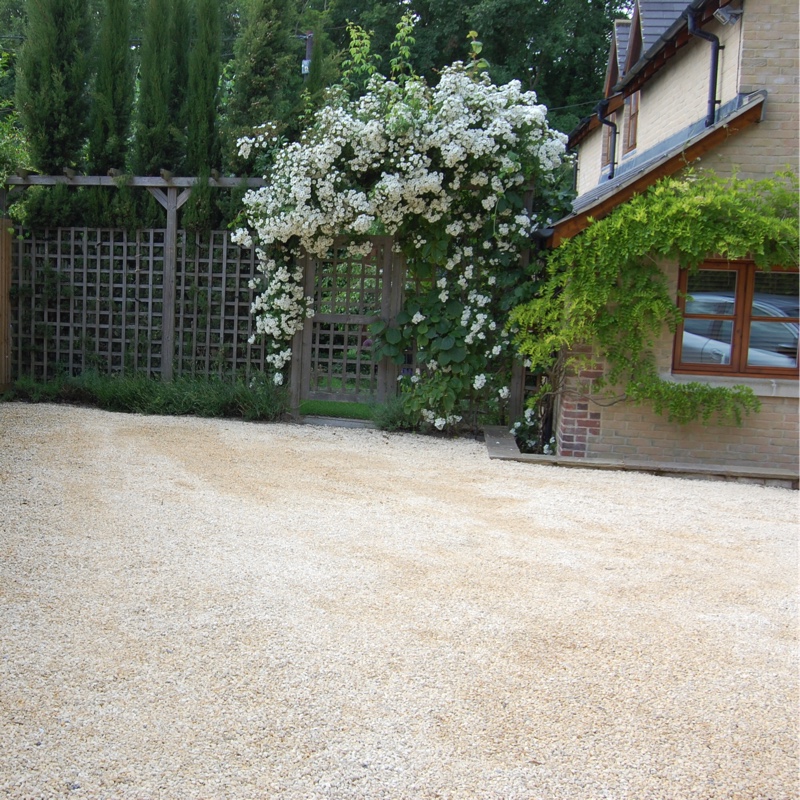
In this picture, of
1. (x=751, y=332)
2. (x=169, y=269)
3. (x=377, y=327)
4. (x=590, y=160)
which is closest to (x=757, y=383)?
(x=751, y=332)

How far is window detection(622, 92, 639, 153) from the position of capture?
13172 millimetres

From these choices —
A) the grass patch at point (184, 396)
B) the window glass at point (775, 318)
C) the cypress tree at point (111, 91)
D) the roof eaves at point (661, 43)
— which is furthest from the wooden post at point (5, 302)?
the window glass at point (775, 318)

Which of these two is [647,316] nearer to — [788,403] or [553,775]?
[788,403]

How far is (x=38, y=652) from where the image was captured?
3.51m

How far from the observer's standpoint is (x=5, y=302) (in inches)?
425

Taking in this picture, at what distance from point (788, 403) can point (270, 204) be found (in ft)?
19.0

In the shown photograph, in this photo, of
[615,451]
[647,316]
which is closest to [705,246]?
[647,316]

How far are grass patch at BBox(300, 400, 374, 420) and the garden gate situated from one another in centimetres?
28

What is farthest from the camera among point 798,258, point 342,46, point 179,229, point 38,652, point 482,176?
point 342,46

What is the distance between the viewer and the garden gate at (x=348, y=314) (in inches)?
387

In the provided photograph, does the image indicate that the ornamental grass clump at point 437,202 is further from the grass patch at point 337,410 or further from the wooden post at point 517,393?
the grass patch at point 337,410

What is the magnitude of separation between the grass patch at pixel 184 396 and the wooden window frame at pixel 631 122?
7081 millimetres

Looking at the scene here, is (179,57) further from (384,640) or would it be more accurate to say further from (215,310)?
(384,640)

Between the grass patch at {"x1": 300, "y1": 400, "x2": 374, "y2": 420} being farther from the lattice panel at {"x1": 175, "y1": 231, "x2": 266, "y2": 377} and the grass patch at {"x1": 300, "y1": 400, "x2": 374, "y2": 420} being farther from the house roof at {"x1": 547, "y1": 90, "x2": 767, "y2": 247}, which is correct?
the house roof at {"x1": 547, "y1": 90, "x2": 767, "y2": 247}
